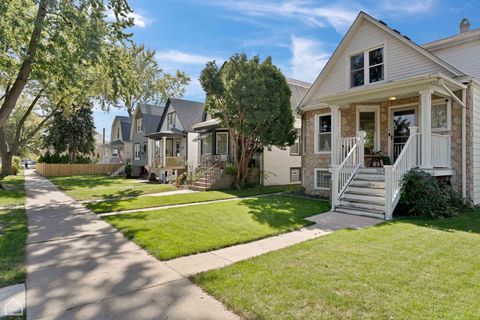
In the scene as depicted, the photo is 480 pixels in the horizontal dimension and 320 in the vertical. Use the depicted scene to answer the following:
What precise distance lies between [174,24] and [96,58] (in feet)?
12.9

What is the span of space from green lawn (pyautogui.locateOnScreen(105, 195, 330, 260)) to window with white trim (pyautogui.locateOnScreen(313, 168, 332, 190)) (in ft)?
8.02

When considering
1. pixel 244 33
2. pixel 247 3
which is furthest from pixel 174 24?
pixel 244 33

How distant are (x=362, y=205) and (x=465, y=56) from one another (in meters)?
7.40

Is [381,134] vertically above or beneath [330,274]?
above

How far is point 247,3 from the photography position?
A: 11125 mm

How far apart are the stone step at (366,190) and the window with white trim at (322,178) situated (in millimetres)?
2946

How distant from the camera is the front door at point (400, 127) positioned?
421 inches

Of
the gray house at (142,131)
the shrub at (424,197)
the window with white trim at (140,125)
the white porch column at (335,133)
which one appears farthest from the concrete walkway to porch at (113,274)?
the window with white trim at (140,125)

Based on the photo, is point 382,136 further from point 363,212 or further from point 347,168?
point 363,212

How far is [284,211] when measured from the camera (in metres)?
8.76

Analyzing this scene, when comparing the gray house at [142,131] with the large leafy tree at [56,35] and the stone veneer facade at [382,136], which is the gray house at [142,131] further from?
the stone veneer facade at [382,136]

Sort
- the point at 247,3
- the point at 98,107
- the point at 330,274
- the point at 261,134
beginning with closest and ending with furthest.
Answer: the point at 330,274 → the point at 247,3 → the point at 261,134 → the point at 98,107

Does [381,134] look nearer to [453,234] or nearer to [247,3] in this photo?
[453,234]

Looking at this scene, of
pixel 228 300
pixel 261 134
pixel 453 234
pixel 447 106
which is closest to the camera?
pixel 228 300
